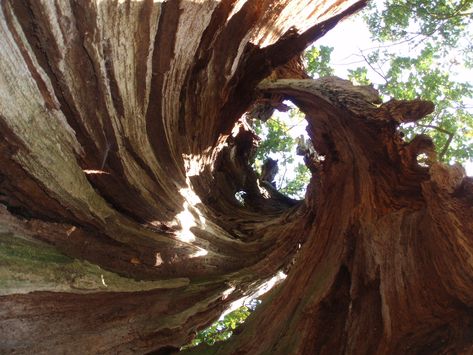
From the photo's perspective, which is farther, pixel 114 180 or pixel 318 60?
pixel 318 60

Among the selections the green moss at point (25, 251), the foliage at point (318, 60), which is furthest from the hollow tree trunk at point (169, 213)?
the foliage at point (318, 60)

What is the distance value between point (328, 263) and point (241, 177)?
155 inches

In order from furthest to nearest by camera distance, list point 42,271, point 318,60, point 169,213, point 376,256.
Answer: point 318,60
point 169,213
point 376,256
point 42,271

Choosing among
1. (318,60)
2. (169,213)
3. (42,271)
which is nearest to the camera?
(42,271)

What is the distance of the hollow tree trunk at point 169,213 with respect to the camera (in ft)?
8.77

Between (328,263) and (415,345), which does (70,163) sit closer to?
(328,263)

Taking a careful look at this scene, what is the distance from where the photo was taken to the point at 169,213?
4.09m

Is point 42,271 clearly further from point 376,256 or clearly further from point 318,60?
point 318,60

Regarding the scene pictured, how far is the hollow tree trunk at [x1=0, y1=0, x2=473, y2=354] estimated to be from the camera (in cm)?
267

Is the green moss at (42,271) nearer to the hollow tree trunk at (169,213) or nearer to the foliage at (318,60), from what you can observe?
the hollow tree trunk at (169,213)

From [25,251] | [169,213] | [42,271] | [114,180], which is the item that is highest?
[114,180]

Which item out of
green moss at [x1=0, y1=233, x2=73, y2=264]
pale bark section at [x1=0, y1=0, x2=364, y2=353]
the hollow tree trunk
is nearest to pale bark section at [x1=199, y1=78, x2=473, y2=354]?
the hollow tree trunk

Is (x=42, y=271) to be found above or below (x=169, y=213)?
below

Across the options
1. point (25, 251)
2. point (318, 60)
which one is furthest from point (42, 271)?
point (318, 60)
